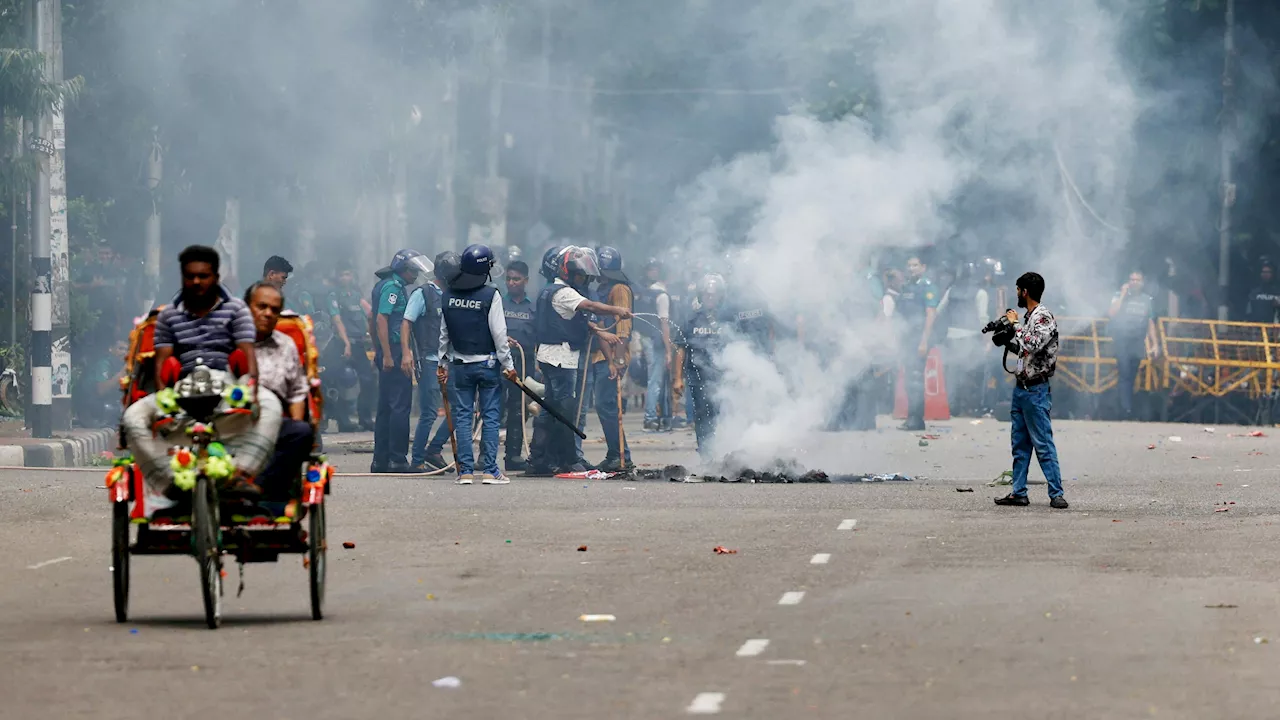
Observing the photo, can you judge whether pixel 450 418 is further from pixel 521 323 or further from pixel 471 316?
pixel 521 323

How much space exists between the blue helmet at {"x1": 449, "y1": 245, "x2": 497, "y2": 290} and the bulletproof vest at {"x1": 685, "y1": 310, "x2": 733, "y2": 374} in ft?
9.98

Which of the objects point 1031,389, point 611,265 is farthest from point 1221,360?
point 1031,389

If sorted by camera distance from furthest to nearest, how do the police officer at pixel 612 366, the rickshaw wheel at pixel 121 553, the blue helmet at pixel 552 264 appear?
1. the police officer at pixel 612 366
2. the blue helmet at pixel 552 264
3. the rickshaw wheel at pixel 121 553

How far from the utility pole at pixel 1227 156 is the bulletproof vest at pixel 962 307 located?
11.3ft

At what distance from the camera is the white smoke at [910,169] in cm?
1889

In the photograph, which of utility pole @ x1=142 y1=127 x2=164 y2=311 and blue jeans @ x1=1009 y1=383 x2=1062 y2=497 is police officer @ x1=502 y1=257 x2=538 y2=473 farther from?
utility pole @ x1=142 y1=127 x2=164 y2=311

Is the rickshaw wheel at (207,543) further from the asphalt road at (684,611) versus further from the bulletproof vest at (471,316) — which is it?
the bulletproof vest at (471,316)

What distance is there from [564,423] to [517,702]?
33.8 ft

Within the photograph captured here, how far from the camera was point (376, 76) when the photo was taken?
94.2 feet

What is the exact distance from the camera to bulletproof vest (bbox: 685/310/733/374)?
18.5 metres

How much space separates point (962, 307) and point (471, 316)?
11.8 meters

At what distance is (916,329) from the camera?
25.0m

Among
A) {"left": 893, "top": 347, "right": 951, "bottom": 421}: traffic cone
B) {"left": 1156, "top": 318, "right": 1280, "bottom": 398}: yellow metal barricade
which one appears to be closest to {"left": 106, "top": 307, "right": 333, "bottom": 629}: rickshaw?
{"left": 893, "top": 347, "right": 951, "bottom": 421}: traffic cone

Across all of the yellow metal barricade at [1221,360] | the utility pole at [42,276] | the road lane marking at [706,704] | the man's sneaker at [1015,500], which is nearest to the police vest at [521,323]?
the utility pole at [42,276]
